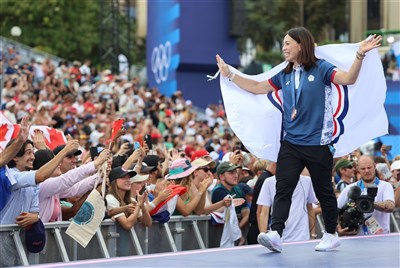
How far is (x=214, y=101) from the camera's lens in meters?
35.3

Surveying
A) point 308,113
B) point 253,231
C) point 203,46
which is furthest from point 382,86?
point 203,46

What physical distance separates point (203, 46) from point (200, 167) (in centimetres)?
2208

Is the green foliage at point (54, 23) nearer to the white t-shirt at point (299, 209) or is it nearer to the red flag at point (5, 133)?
the red flag at point (5, 133)

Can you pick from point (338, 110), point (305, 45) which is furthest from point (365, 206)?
point (305, 45)

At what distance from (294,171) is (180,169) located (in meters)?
2.98

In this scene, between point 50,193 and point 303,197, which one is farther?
point 303,197

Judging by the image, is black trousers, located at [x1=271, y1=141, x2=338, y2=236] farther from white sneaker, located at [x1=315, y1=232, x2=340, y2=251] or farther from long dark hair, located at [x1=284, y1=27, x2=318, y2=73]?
long dark hair, located at [x1=284, y1=27, x2=318, y2=73]

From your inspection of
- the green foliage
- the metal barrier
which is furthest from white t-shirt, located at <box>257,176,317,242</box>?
the green foliage

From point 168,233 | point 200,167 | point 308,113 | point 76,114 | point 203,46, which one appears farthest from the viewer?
point 203,46

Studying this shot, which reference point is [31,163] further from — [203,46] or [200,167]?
[203,46]

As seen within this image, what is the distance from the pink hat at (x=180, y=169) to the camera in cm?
1181

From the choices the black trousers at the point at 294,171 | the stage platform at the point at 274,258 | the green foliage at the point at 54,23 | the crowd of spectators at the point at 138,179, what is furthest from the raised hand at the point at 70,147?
the green foliage at the point at 54,23

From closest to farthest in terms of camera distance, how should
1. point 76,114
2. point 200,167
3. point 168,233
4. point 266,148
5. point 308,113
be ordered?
point 308,113, point 266,148, point 168,233, point 200,167, point 76,114

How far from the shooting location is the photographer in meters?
11.6
